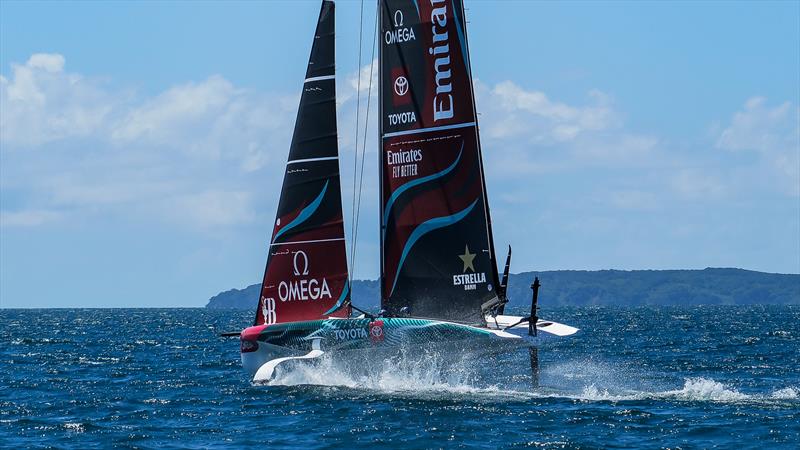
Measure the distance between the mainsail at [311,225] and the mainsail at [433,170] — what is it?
147 centimetres

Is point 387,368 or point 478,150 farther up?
point 478,150

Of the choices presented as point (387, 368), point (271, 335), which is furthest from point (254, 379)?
point (387, 368)

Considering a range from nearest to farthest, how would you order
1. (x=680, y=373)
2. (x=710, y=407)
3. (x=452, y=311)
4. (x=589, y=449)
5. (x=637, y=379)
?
(x=589, y=449), (x=710, y=407), (x=452, y=311), (x=637, y=379), (x=680, y=373)

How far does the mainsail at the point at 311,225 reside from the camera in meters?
28.8

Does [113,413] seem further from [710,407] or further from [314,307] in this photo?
[710,407]

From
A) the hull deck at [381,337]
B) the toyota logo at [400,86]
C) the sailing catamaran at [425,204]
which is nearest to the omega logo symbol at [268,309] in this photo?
the hull deck at [381,337]

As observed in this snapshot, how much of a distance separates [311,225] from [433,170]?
3.37 metres

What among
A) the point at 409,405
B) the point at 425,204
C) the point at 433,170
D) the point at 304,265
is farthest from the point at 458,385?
the point at 433,170

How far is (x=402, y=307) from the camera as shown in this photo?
27922 mm

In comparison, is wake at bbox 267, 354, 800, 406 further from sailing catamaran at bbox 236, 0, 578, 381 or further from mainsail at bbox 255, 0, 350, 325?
mainsail at bbox 255, 0, 350, 325

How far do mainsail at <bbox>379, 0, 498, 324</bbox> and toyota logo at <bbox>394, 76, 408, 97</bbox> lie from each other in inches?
0.9

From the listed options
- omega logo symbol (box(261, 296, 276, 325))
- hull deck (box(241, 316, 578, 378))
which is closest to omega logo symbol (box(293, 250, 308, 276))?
omega logo symbol (box(261, 296, 276, 325))

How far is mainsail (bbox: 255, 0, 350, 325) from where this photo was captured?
94.5ft

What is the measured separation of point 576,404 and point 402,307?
15.6ft
